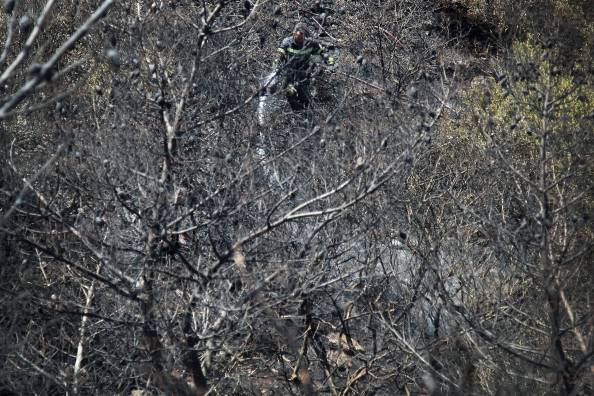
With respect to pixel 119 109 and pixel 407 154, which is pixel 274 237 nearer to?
pixel 119 109

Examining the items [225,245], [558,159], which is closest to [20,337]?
[225,245]

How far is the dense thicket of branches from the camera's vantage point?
23.6ft

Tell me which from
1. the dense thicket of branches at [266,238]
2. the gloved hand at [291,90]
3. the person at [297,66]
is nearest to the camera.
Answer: the dense thicket of branches at [266,238]

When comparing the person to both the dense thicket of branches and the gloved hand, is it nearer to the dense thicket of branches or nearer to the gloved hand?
the gloved hand

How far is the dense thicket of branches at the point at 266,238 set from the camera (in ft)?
23.6

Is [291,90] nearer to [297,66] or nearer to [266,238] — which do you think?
[297,66]

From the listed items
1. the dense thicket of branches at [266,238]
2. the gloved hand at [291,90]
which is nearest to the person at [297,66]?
the gloved hand at [291,90]

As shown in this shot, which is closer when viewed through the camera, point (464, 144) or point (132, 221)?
point (132, 221)

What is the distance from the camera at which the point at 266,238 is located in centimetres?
848

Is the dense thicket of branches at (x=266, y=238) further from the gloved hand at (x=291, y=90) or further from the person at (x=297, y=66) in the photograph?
the gloved hand at (x=291, y=90)

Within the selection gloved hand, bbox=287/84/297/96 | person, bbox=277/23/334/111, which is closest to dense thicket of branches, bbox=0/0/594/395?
person, bbox=277/23/334/111

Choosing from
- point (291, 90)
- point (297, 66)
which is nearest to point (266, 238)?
point (291, 90)

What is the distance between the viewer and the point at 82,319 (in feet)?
27.8

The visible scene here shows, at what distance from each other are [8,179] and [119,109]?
140 cm
